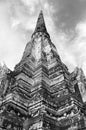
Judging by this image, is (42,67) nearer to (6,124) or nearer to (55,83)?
(55,83)

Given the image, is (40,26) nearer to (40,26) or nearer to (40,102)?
(40,26)

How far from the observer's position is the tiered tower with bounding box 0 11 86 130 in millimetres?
7801

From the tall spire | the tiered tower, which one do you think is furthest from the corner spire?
the tiered tower

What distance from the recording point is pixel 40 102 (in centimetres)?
923

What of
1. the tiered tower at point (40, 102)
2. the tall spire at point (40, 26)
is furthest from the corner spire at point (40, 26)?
the tiered tower at point (40, 102)

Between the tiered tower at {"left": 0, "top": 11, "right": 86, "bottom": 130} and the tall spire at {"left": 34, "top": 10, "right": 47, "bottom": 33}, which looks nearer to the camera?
the tiered tower at {"left": 0, "top": 11, "right": 86, "bottom": 130}

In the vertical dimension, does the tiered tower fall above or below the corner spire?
below

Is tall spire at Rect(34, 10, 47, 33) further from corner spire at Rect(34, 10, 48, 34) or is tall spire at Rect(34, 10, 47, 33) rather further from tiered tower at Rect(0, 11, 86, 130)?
tiered tower at Rect(0, 11, 86, 130)

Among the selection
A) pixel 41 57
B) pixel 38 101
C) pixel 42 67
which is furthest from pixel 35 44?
pixel 38 101

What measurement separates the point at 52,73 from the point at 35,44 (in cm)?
740

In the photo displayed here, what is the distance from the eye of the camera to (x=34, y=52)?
1733 cm

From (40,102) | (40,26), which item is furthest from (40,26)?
(40,102)

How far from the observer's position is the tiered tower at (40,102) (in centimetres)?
780

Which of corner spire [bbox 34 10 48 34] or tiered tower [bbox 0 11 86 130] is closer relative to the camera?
tiered tower [bbox 0 11 86 130]
